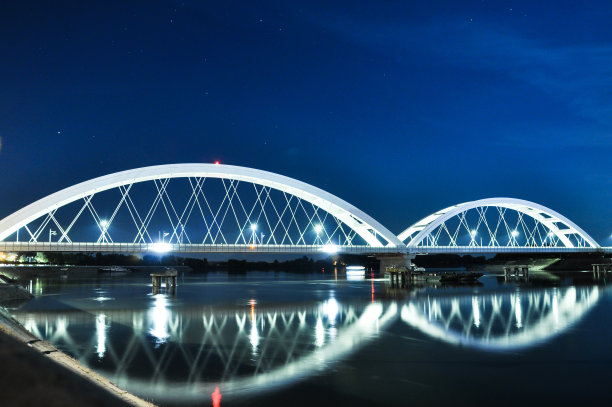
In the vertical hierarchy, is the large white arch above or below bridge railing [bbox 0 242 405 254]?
above

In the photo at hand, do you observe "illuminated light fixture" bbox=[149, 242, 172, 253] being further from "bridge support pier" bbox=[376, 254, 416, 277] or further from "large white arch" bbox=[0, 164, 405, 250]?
"bridge support pier" bbox=[376, 254, 416, 277]

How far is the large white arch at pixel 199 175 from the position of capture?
49188mm

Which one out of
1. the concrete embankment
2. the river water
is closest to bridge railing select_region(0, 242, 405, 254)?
the river water

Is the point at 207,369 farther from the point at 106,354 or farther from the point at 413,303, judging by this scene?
the point at 413,303

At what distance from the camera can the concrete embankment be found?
6.91 meters

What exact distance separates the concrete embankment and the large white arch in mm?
43938

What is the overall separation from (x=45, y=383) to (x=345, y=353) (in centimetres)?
890

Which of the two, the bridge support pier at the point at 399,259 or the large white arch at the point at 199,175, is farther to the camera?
the bridge support pier at the point at 399,259

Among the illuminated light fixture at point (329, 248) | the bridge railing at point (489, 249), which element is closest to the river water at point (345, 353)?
the illuminated light fixture at point (329, 248)

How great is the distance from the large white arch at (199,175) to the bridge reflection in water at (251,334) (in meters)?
24.8

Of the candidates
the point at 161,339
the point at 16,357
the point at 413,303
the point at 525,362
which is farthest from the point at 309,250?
the point at 16,357

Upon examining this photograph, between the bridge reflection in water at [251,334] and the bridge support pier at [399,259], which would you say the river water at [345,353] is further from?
the bridge support pier at [399,259]

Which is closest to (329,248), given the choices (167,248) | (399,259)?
(399,259)

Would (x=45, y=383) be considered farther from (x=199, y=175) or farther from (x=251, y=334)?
(x=199, y=175)
